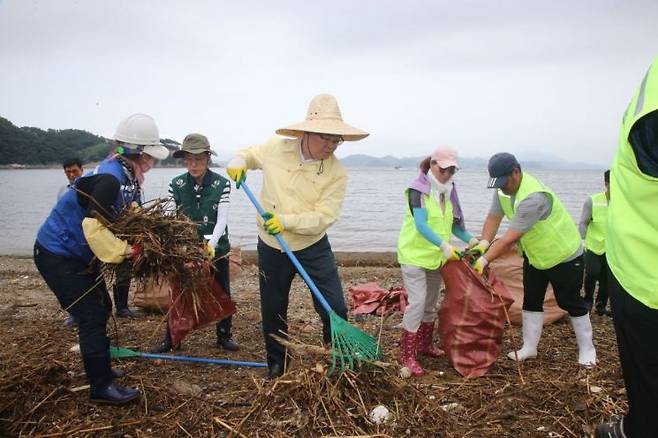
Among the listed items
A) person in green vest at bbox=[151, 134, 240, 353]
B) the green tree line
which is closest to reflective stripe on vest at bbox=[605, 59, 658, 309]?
person in green vest at bbox=[151, 134, 240, 353]

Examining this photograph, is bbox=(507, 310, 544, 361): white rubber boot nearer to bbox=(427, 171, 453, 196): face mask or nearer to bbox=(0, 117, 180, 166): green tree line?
bbox=(427, 171, 453, 196): face mask

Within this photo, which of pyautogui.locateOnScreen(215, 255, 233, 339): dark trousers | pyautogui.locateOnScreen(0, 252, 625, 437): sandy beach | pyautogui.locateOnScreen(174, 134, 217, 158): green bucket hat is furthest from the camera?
pyautogui.locateOnScreen(215, 255, 233, 339): dark trousers

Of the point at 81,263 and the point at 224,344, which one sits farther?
the point at 224,344

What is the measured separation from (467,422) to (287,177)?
6.26 feet

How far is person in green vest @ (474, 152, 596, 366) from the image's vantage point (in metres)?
3.77

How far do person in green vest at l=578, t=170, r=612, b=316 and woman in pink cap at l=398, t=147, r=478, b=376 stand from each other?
108 inches

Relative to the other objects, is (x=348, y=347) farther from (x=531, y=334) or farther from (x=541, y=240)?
(x=531, y=334)

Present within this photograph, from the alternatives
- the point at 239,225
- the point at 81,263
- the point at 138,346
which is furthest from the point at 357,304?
the point at 239,225

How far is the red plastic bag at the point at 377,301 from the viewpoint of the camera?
18.9ft

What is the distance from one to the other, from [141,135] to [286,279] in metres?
1.37

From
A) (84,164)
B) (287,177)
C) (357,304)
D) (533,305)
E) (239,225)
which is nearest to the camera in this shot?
(287,177)

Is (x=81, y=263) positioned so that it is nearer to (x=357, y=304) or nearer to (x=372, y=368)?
(x=372, y=368)

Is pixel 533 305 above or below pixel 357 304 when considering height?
above

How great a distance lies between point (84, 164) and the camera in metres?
6.53
